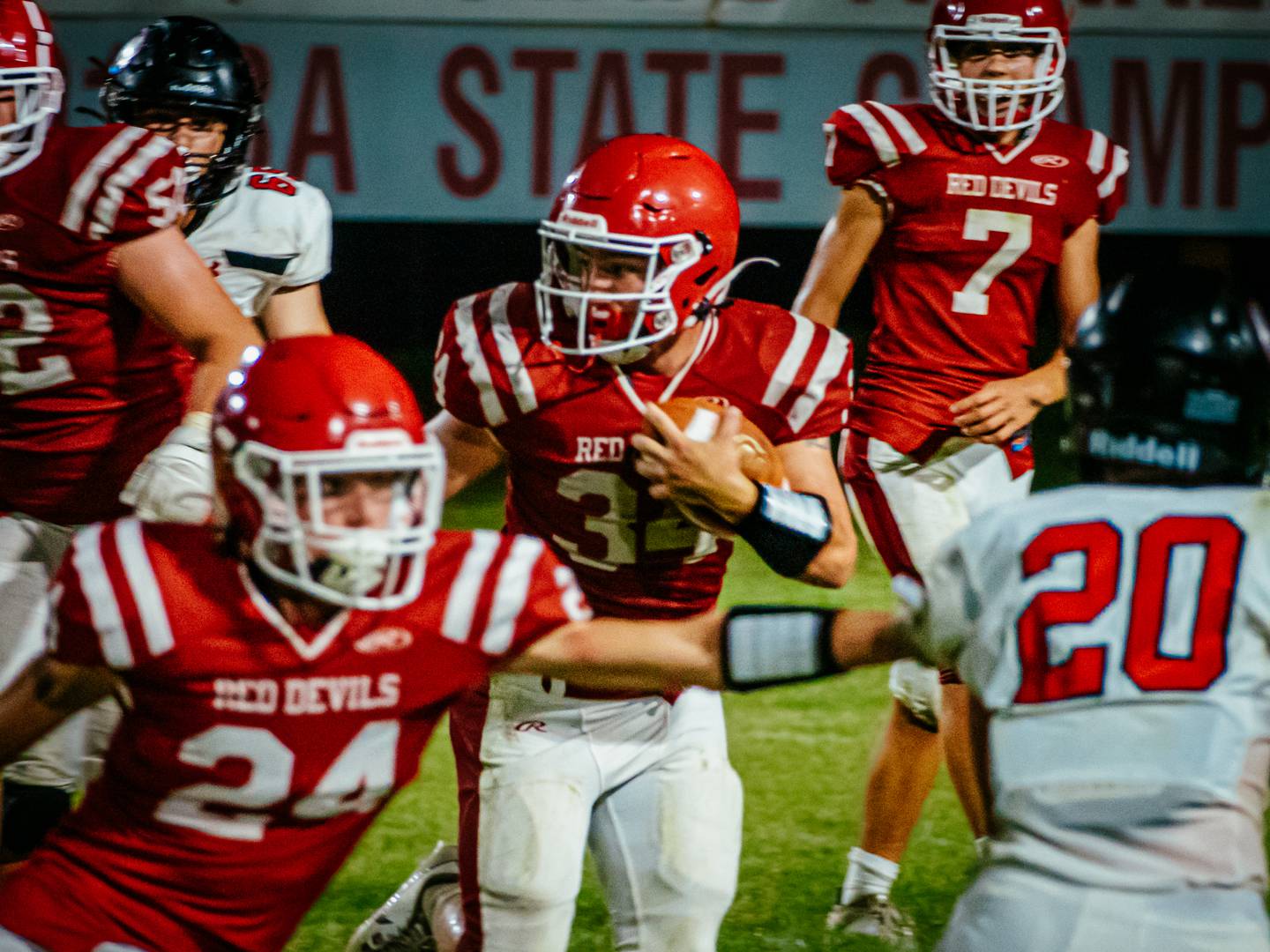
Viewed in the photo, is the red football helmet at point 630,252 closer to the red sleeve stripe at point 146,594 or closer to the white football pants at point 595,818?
the white football pants at point 595,818

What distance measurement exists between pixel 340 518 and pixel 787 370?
3.47ft

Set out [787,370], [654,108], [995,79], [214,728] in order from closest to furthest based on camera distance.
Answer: [214,728] < [787,370] < [995,79] < [654,108]

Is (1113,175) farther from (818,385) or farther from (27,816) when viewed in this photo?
(27,816)

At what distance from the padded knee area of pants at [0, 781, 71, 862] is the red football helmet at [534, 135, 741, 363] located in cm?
145

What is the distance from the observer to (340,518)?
7.15ft

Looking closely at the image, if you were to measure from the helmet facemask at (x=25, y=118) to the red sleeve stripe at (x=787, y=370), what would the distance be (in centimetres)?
138

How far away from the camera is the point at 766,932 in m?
3.71

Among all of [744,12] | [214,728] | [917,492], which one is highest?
[744,12]

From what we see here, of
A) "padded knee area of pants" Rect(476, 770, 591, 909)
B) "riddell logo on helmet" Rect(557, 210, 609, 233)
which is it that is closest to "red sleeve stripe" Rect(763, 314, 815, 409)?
"riddell logo on helmet" Rect(557, 210, 609, 233)

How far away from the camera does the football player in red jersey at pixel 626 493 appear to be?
2.77 meters

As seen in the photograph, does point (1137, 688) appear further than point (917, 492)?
No

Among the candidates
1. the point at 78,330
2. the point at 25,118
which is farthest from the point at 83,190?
the point at 78,330

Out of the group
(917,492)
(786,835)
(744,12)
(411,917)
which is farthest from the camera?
(744,12)

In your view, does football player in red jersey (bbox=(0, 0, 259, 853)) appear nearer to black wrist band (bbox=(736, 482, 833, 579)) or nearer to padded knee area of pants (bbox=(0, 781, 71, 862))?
padded knee area of pants (bbox=(0, 781, 71, 862))
